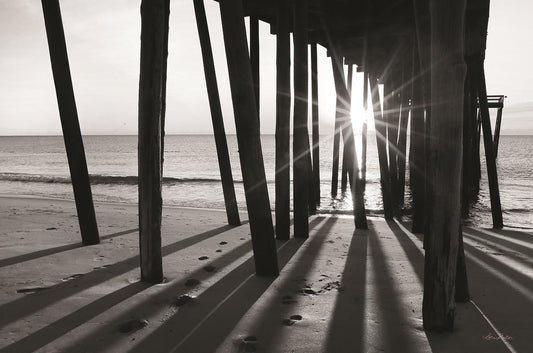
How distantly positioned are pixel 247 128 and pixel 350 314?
146 cm

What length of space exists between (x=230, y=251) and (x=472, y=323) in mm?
2389

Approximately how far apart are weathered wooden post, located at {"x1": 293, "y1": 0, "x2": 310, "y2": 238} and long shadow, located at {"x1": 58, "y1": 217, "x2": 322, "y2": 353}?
4.26ft

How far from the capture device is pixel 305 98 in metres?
4.74

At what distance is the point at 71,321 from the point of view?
235cm

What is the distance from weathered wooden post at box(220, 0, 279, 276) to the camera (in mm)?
2928

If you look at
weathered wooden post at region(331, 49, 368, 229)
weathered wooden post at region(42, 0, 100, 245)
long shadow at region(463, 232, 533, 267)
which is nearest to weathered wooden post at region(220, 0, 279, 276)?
weathered wooden post at region(42, 0, 100, 245)

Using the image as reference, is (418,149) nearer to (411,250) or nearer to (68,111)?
(411,250)

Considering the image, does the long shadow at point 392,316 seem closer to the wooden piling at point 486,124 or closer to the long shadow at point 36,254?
the long shadow at point 36,254

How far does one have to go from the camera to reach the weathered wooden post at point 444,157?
1.99 metres

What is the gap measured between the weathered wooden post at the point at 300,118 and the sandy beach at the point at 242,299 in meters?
0.40

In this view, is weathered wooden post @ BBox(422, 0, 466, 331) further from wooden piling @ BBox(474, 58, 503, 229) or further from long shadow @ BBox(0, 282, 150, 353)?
wooden piling @ BBox(474, 58, 503, 229)

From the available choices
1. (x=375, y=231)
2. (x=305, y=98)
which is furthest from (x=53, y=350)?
(x=375, y=231)

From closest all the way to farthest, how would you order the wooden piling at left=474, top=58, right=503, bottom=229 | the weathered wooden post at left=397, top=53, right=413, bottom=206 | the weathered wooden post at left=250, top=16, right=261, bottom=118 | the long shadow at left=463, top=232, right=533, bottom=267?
the long shadow at left=463, top=232, right=533, bottom=267, the weathered wooden post at left=250, top=16, right=261, bottom=118, the wooden piling at left=474, top=58, right=503, bottom=229, the weathered wooden post at left=397, top=53, right=413, bottom=206

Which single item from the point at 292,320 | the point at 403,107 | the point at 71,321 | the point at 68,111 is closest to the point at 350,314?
the point at 292,320
